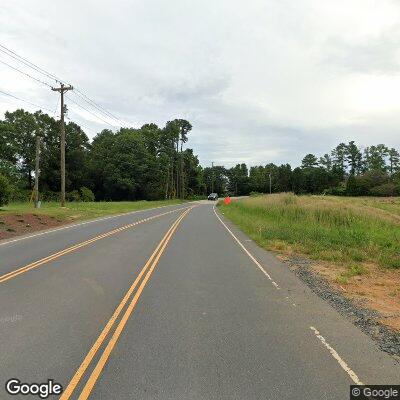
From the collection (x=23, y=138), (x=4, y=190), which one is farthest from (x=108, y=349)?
(x=23, y=138)

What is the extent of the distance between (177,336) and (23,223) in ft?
69.2

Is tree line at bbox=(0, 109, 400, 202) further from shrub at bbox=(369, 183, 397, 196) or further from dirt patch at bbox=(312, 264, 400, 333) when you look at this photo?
dirt patch at bbox=(312, 264, 400, 333)

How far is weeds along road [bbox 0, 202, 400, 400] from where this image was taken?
4.75 m

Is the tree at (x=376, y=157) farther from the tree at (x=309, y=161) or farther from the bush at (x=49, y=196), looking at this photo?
the bush at (x=49, y=196)

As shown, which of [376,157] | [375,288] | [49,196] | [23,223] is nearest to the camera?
[375,288]

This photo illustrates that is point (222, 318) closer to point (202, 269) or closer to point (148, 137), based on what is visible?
point (202, 269)

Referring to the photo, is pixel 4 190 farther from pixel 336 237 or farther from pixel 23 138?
pixel 23 138

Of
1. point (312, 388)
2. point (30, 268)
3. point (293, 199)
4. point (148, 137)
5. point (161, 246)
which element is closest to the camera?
point (312, 388)

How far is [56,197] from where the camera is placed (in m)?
68.8

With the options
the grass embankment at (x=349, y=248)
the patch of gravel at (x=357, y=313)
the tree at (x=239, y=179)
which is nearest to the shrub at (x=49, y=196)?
the grass embankment at (x=349, y=248)

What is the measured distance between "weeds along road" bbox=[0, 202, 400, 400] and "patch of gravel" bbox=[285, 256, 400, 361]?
208 millimetres

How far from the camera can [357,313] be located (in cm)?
777

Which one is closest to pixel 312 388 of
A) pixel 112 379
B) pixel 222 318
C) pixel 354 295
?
pixel 112 379

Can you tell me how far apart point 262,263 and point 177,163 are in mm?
96892
